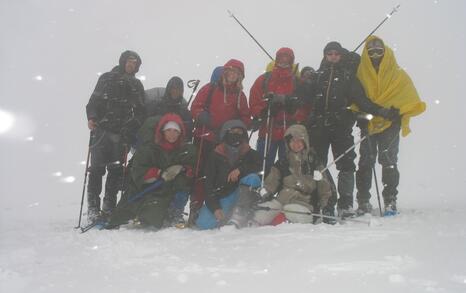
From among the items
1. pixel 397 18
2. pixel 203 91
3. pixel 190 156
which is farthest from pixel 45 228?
pixel 397 18

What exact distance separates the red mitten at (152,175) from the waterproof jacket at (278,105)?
5.25 ft

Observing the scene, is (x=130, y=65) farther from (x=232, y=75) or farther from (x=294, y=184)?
(x=294, y=184)

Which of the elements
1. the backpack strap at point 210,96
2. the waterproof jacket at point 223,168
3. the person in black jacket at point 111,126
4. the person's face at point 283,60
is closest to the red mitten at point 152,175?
the waterproof jacket at point 223,168

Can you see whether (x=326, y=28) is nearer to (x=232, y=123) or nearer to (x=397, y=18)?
(x=397, y=18)

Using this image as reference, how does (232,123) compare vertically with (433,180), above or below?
above

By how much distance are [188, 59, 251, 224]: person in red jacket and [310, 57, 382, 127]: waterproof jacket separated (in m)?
0.98

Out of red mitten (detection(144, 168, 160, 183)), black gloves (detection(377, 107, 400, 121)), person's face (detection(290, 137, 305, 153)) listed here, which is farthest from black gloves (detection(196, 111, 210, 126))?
black gloves (detection(377, 107, 400, 121))

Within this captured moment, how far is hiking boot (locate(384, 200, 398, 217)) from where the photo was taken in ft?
19.5

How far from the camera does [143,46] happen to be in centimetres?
8844

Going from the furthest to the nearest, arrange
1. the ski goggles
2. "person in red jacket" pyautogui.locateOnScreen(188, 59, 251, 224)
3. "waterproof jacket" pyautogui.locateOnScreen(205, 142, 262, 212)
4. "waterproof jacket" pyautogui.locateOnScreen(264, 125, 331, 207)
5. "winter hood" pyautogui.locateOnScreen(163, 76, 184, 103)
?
"winter hood" pyautogui.locateOnScreen(163, 76, 184, 103)
"person in red jacket" pyautogui.locateOnScreen(188, 59, 251, 224)
the ski goggles
"waterproof jacket" pyautogui.locateOnScreen(205, 142, 262, 212)
"waterproof jacket" pyautogui.locateOnScreen(264, 125, 331, 207)

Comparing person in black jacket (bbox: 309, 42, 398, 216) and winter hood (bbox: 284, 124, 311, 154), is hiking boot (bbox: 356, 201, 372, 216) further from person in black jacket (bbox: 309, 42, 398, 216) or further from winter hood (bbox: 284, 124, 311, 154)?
winter hood (bbox: 284, 124, 311, 154)

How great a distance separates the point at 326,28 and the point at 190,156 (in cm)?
9335

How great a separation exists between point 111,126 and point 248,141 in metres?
1.90

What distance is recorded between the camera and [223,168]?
5.91 m
